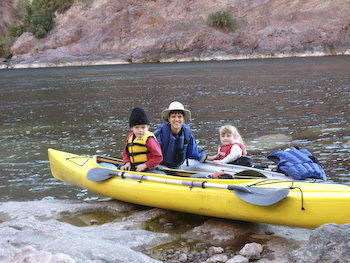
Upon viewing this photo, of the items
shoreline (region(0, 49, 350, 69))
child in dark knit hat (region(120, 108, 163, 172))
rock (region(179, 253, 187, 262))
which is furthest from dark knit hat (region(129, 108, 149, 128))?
shoreline (region(0, 49, 350, 69))

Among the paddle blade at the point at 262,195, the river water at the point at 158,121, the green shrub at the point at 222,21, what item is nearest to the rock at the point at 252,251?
the paddle blade at the point at 262,195

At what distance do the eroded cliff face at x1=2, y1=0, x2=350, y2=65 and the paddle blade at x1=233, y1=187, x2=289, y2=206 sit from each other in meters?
46.0

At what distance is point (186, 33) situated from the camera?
51.2 meters

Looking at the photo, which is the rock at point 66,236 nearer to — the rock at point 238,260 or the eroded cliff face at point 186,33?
the rock at point 238,260

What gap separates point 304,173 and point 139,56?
49209 mm

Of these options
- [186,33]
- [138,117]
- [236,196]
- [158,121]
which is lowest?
[158,121]

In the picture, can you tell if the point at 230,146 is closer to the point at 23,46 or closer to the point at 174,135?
the point at 174,135

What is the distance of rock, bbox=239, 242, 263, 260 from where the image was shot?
136 inches

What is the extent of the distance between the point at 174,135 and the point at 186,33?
47583 mm

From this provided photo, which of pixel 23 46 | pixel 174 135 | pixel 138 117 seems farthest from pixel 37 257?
pixel 23 46

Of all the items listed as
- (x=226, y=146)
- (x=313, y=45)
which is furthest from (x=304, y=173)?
(x=313, y=45)

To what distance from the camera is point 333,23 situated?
47312mm

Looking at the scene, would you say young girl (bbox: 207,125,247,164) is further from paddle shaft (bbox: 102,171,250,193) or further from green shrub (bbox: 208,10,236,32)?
green shrub (bbox: 208,10,236,32)

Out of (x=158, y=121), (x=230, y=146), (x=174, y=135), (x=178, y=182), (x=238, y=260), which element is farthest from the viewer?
(x=158, y=121)
